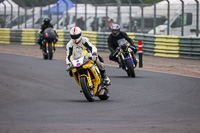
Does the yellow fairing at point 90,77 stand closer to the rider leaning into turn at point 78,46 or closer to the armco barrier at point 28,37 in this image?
the rider leaning into turn at point 78,46

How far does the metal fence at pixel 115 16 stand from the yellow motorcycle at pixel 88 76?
12.0 m

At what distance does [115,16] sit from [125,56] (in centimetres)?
1215

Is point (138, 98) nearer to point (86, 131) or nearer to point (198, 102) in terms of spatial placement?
point (198, 102)

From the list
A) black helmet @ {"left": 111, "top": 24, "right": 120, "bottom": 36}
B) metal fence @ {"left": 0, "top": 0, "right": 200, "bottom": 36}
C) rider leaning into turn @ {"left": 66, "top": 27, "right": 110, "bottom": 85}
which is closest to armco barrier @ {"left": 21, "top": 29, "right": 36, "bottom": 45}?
metal fence @ {"left": 0, "top": 0, "right": 200, "bottom": 36}

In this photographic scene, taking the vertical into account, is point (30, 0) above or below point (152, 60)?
above

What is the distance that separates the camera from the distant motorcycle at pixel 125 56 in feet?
52.5

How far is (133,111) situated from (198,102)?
1.72m

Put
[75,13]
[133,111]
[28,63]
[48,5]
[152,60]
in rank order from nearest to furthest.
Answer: [133,111]
[28,63]
[152,60]
[75,13]
[48,5]

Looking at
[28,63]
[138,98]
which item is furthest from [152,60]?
[138,98]

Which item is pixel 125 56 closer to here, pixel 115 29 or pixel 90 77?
pixel 115 29

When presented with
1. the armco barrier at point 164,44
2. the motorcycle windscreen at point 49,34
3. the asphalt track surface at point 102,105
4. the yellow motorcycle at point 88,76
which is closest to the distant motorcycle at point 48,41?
the motorcycle windscreen at point 49,34

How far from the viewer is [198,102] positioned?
10.7 metres

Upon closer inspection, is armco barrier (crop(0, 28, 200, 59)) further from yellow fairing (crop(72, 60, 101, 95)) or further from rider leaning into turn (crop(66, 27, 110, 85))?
yellow fairing (crop(72, 60, 101, 95))

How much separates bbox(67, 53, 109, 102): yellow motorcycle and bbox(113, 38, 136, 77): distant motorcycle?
4.88 m
